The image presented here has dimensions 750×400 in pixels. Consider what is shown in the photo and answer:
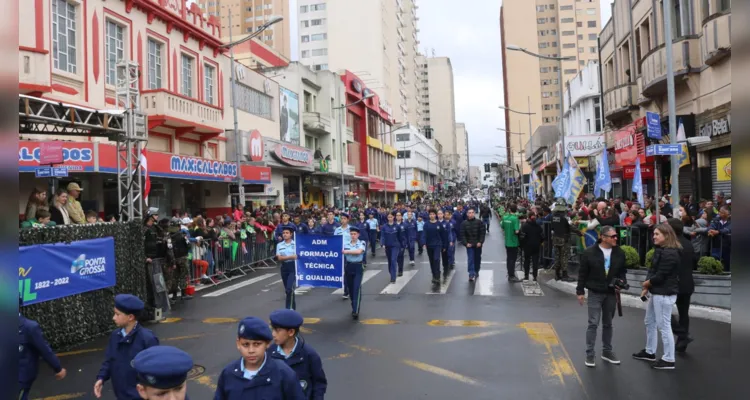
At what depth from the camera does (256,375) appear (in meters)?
3.46

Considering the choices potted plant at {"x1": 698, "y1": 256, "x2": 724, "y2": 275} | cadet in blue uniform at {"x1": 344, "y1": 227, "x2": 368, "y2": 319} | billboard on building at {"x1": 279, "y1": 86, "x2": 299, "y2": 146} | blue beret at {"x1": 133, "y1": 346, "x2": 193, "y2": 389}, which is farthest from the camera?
billboard on building at {"x1": 279, "y1": 86, "x2": 299, "y2": 146}

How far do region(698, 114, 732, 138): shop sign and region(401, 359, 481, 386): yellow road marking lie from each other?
41.8 ft

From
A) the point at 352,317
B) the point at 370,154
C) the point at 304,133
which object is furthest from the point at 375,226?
the point at 370,154

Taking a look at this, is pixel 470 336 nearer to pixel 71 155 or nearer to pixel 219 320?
pixel 219 320

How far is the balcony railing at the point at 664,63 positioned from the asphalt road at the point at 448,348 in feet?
33.8

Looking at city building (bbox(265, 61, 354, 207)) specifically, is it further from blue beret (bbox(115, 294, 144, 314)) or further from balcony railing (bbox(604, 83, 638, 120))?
blue beret (bbox(115, 294, 144, 314))

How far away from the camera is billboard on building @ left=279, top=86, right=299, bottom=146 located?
120 feet

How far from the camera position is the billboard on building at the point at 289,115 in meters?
36.7

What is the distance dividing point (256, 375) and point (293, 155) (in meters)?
32.1

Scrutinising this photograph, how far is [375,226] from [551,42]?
355ft

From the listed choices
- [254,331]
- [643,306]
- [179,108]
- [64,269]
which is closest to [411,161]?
[179,108]

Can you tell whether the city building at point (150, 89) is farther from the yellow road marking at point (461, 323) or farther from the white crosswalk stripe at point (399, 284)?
the yellow road marking at point (461, 323)

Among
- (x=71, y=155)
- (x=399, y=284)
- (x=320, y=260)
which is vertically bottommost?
(x=399, y=284)

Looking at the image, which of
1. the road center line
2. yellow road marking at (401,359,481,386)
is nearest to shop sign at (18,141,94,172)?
the road center line
